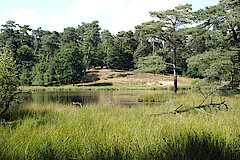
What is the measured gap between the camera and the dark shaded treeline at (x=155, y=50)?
13844mm

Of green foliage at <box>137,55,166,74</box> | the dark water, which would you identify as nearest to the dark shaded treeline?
green foliage at <box>137,55,166,74</box>

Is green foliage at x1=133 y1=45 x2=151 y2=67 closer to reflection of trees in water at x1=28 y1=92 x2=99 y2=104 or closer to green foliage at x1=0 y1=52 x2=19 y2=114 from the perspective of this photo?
reflection of trees in water at x1=28 y1=92 x2=99 y2=104

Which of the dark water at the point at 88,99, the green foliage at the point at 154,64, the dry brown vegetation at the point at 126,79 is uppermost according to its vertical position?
the green foliage at the point at 154,64

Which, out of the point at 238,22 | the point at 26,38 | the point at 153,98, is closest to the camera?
the point at 238,22

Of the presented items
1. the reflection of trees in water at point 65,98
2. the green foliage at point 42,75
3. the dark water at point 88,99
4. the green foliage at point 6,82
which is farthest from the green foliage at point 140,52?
the green foliage at point 6,82

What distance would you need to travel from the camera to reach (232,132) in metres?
3.46

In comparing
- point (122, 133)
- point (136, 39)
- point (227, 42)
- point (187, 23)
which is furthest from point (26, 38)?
point (122, 133)

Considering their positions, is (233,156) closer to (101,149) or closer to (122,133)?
(122,133)

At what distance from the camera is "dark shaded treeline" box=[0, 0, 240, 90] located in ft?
45.4

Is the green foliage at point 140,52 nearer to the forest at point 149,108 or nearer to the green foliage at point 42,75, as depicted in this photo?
the forest at point 149,108

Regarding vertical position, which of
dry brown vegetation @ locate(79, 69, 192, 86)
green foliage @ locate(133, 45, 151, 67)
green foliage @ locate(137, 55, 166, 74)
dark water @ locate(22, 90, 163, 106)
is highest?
green foliage @ locate(133, 45, 151, 67)

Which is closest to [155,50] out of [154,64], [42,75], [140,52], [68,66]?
[140,52]

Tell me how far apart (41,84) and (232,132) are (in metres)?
42.8

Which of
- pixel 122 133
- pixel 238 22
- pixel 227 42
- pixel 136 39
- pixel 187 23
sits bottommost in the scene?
pixel 122 133
